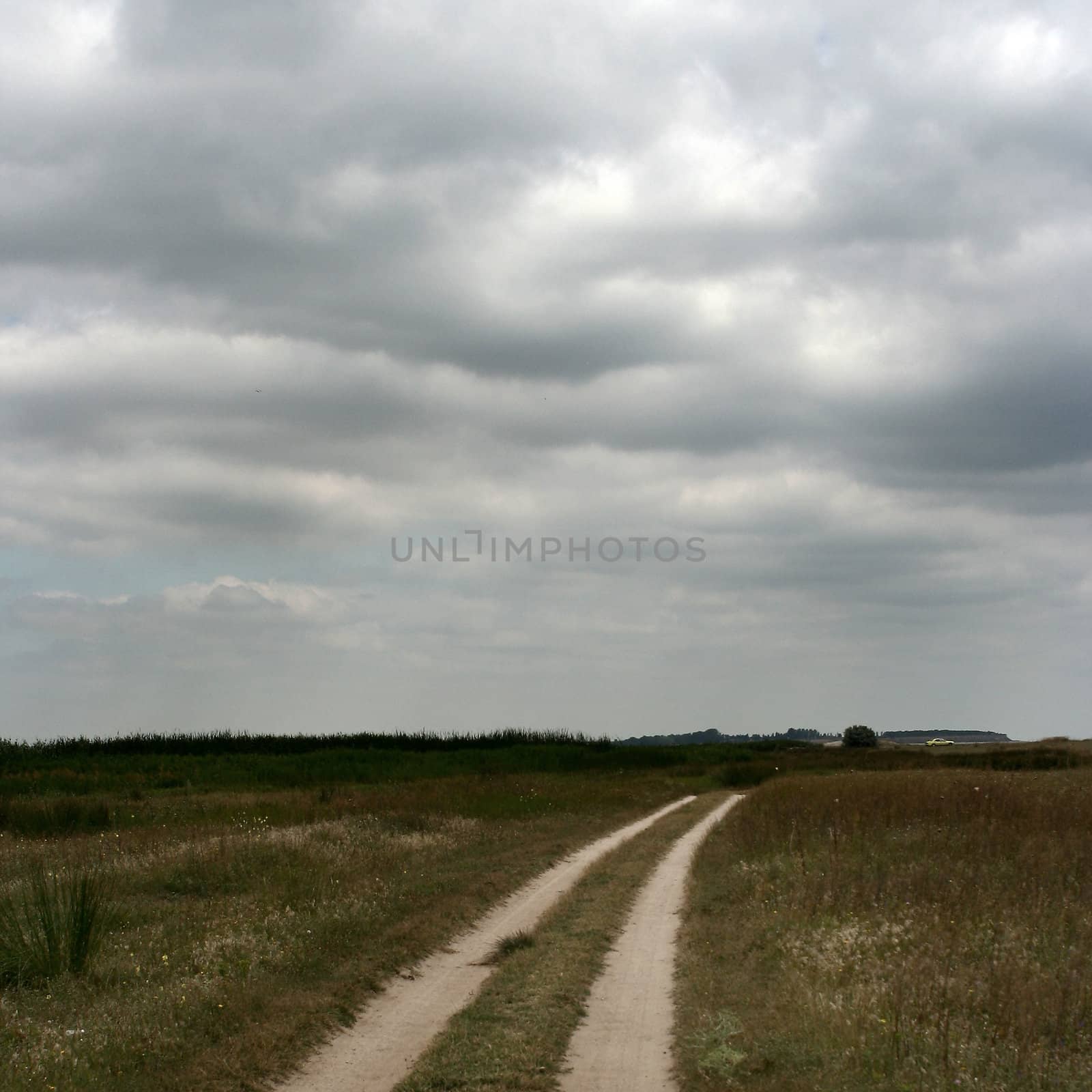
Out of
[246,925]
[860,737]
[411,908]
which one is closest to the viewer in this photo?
[246,925]

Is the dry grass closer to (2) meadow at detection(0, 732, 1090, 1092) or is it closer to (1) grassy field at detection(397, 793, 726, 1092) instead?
(2) meadow at detection(0, 732, 1090, 1092)

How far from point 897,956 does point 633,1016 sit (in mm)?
2890

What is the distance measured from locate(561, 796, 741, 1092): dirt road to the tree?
104 meters

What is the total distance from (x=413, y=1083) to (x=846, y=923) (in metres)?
6.36

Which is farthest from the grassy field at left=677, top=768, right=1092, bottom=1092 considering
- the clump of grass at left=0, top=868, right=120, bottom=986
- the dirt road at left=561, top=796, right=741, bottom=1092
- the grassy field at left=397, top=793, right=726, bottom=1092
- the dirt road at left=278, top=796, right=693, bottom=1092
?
the clump of grass at left=0, top=868, right=120, bottom=986

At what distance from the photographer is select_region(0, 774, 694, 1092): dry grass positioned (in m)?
8.95

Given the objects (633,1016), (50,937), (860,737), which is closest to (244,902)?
(50,937)

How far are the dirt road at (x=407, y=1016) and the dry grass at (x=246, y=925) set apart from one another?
253mm

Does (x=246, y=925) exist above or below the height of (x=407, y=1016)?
above

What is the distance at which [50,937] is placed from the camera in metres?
11.8

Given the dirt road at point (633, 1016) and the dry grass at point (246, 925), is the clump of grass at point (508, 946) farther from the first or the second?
the dirt road at point (633, 1016)

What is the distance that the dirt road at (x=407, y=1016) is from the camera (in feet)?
28.1

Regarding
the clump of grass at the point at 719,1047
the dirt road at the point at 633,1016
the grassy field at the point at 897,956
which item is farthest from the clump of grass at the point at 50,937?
the clump of grass at the point at 719,1047

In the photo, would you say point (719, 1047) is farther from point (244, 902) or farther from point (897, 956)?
point (244, 902)
